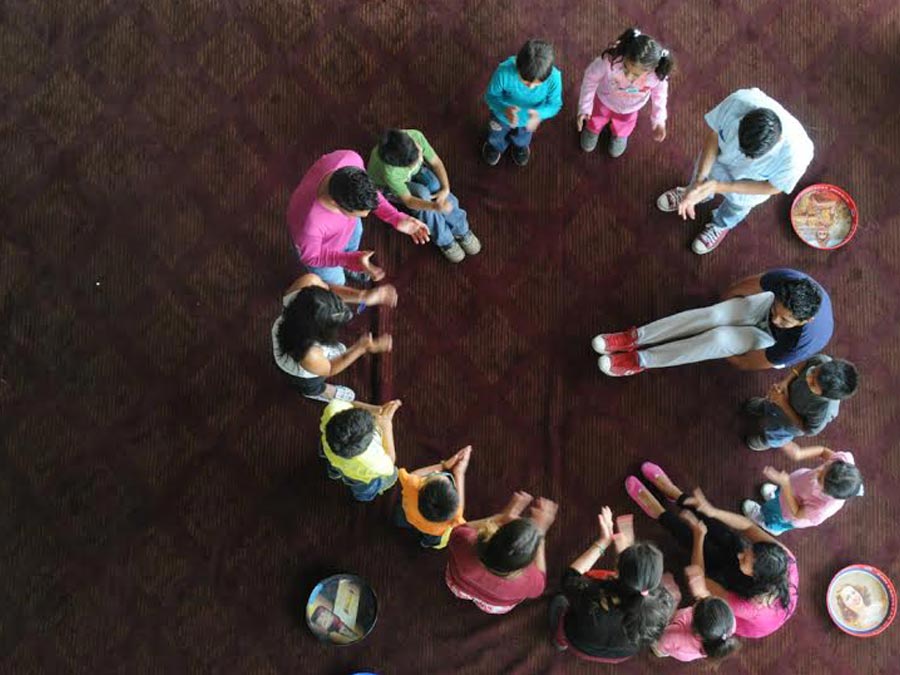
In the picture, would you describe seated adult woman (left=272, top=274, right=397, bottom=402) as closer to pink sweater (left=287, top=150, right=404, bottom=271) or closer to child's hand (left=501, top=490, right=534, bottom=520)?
pink sweater (left=287, top=150, right=404, bottom=271)

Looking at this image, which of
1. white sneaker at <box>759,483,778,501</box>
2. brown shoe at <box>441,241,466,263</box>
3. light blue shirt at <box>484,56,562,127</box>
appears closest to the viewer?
light blue shirt at <box>484,56,562,127</box>

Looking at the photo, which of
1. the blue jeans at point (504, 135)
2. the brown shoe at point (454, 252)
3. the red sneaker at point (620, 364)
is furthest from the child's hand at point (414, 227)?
the red sneaker at point (620, 364)

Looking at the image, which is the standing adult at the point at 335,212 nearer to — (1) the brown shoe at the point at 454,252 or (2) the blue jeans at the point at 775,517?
(1) the brown shoe at the point at 454,252

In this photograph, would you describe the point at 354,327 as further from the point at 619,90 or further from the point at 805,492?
the point at 805,492

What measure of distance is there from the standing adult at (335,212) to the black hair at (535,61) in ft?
2.20

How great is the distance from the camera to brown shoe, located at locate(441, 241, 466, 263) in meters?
2.87

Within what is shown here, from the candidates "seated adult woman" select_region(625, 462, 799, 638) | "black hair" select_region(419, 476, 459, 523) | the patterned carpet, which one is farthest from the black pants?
"black hair" select_region(419, 476, 459, 523)

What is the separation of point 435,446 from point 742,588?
128 centimetres

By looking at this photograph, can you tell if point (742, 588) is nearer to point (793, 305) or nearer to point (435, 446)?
point (793, 305)

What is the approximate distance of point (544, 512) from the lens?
8.67ft

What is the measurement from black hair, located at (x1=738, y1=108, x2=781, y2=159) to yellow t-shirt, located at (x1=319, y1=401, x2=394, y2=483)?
1602 millimetres

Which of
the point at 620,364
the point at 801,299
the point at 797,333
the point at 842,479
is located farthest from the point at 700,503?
the point at 801,299

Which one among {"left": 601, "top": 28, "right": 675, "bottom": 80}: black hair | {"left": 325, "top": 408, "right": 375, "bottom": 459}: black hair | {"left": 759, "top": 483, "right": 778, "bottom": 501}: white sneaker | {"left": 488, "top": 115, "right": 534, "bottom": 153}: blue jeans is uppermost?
{"left": 601, "top": 28, "right": 675, "bottom": 80}: black hair

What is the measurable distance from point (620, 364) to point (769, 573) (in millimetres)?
976
